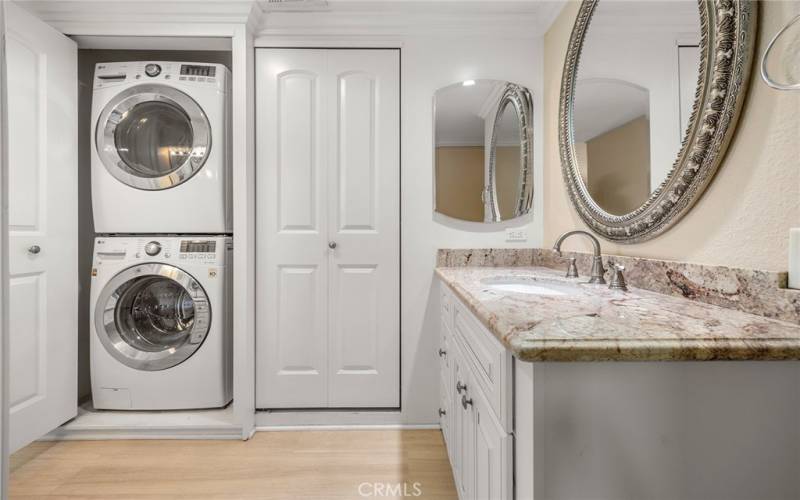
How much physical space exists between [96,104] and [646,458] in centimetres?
272

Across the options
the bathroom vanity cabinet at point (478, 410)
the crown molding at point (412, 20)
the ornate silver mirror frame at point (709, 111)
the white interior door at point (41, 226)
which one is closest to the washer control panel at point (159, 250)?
the white interior door at point (41, 226)

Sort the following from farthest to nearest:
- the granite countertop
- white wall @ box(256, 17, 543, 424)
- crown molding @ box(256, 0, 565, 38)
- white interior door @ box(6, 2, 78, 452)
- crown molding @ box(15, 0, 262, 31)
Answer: white wall @ box(256, 17, 543, 424), crown molding @ box(256, 0, 565, 38), crown molding @ box(15, 0, 262, 31), white interior door @ box(6, 2, 78, 452), the granite countertop

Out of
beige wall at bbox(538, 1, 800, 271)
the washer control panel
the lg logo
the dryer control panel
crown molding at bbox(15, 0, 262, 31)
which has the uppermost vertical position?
crown molding at bbox(15, 0, 262, 31)

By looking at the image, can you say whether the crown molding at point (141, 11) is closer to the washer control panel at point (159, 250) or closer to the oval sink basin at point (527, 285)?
the washer control panel at point (159, 250)

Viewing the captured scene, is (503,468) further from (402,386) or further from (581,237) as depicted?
(402,386)

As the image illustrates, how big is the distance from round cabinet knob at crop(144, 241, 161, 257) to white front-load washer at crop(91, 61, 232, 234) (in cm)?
8

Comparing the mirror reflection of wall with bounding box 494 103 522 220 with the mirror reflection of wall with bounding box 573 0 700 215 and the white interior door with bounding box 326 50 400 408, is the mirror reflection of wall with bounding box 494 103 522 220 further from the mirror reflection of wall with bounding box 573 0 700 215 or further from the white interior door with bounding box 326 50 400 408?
the white interior door with bounding box 326 50 400 408

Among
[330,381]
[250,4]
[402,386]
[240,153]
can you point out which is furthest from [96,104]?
[402,386]

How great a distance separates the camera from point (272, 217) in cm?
205

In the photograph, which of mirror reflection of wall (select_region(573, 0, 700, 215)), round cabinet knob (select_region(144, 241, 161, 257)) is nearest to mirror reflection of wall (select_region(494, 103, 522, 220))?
mirror reflection of wall (select_region(573, 0, 700, 215))

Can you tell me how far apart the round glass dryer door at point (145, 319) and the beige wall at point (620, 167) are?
6.54ft

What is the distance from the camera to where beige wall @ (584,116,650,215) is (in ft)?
3.93

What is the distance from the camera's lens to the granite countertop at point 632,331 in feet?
1.95

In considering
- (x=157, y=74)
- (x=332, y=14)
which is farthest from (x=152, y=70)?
(x=332, y=14)
